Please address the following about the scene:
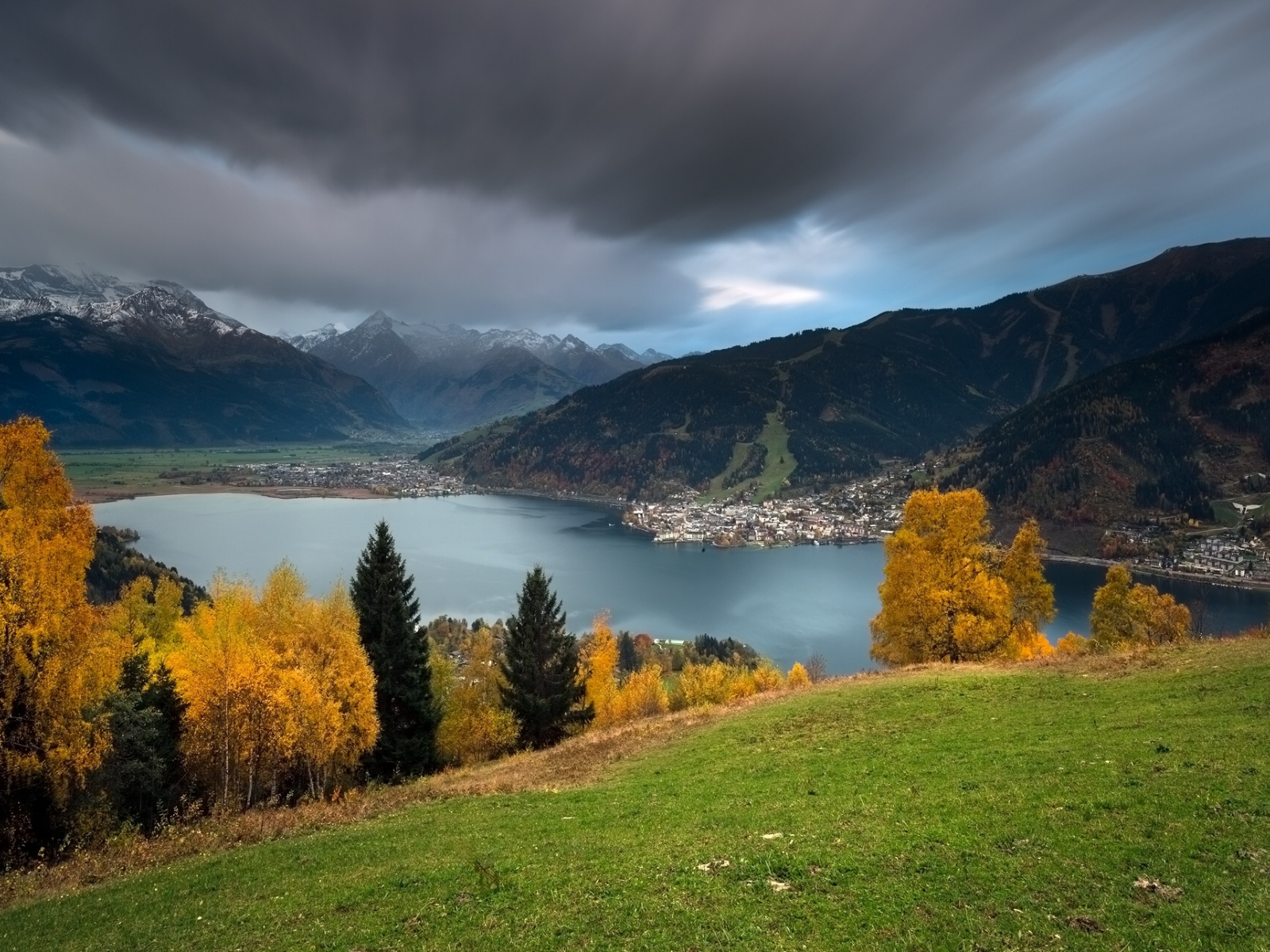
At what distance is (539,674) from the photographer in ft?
126

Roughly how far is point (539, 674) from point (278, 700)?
48.8ft

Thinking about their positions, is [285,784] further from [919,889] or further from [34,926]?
[919,889]

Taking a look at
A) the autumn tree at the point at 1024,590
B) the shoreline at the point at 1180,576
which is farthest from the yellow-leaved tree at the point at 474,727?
the shoreline at the point at 1180,576

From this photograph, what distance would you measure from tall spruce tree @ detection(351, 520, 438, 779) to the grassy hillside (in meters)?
13.5

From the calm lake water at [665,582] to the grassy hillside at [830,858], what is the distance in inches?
3250

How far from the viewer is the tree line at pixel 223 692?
19344 mm

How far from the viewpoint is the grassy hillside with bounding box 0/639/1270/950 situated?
9.89 m

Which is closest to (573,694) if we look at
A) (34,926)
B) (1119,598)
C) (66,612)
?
(66,612)

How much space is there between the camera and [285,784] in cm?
3238

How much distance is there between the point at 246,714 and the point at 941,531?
3548cm

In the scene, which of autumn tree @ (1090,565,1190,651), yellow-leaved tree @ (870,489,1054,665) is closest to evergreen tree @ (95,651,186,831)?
yellow-leaved tree @ (870,489,1054,665)

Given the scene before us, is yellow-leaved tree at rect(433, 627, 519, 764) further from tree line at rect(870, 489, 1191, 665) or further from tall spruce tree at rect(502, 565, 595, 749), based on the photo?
tree line at rect(870, 489, 1191, 665)

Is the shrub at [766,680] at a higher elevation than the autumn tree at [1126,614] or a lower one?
lower

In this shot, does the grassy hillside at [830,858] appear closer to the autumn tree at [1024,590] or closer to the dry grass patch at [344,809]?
the dry grass patch at [344,809]
